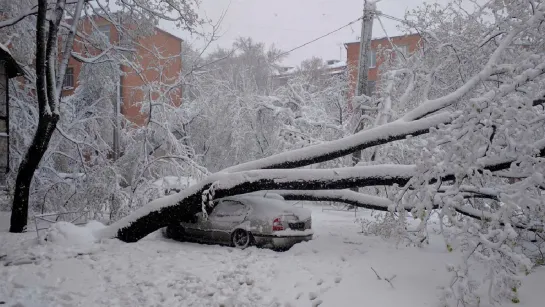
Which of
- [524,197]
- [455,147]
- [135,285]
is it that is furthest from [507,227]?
[135,285]

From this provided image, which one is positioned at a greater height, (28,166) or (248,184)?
(28,166)

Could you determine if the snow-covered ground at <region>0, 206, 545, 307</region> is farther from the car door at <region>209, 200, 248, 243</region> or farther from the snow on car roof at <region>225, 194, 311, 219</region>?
the snow on car roof at <region>225, 194, 311, 219</region>

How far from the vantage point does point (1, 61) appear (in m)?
7.74

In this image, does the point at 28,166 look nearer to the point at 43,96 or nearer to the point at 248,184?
the point at 43,96

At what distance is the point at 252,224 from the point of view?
878 centimetres

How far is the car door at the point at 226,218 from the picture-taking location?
904 centimetres

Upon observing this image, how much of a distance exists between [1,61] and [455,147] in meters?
8.51

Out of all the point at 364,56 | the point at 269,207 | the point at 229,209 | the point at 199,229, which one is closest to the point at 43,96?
the point at 199,229

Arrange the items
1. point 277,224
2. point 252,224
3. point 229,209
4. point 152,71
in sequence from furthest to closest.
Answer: point 152,71 → point 229,209 → point 252,224 → point 277,224

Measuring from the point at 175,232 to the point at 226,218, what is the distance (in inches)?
65.0

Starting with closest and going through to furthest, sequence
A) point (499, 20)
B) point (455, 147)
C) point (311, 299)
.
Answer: point (455, 147)
point (311, 299)
point (499, 20)

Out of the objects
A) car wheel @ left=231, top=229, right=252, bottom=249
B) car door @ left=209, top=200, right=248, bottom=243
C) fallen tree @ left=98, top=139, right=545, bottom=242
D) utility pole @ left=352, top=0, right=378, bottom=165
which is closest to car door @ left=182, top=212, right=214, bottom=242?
car door @ left=209, top=200, right=248, bottom=243

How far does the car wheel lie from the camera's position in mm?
8773

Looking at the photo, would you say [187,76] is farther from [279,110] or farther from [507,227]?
[507,227]
